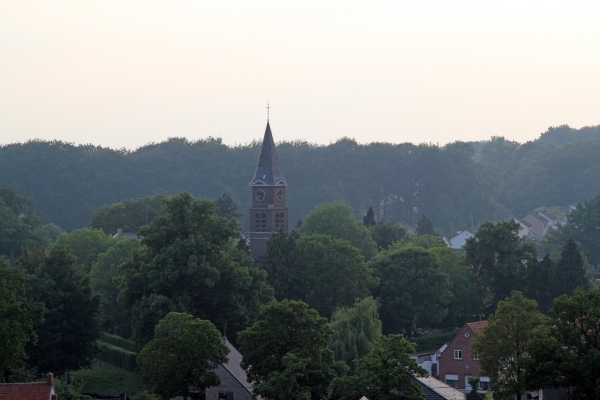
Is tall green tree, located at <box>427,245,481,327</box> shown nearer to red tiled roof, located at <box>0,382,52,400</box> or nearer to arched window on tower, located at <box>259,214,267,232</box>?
arched window on tower, located at <box>259,214,267,232</box>

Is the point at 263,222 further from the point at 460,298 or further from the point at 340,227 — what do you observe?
the point at 460,298

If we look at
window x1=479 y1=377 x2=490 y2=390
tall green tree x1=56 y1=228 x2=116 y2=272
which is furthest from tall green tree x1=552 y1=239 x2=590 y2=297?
tall green tree x1=56 y1=228 x2=116 y2=272

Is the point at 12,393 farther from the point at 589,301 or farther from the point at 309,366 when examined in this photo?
the point at 589,301

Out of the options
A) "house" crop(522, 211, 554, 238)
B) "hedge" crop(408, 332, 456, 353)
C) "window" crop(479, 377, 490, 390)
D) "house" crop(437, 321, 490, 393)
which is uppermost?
"house" crop(522, 211, 554, 238)

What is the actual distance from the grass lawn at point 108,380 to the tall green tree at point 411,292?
1958 cm

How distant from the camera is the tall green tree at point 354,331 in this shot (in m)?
70.6

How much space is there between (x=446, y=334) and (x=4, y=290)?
126 feet

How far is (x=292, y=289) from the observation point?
85312mm

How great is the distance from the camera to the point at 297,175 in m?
188

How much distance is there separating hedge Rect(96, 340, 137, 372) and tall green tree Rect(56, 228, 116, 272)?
1864 centimetres

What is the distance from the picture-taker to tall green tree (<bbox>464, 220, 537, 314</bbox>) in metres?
89.3

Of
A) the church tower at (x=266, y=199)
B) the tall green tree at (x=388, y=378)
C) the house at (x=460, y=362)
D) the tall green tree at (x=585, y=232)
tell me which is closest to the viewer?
the tall green tree at (x=388, y=378)

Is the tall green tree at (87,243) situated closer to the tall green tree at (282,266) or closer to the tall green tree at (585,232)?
the tall green tree at (282,266)

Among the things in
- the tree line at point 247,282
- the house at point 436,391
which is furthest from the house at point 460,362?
the house at point 436,391
